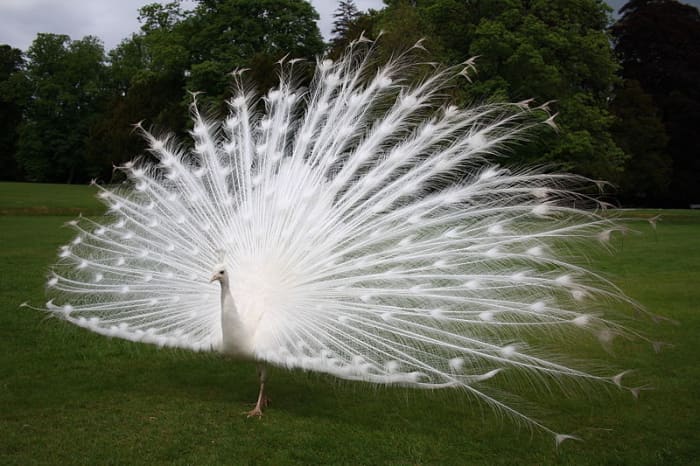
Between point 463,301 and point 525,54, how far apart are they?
20.7 meters

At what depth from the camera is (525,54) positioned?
2372cm

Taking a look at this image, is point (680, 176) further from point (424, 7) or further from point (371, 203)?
point (371, 203)

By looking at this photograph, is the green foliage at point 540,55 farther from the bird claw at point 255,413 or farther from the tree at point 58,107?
the tree at point 58,107

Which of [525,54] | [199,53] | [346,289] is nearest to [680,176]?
[525,54]

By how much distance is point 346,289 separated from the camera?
5289mm

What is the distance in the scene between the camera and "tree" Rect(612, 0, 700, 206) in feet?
128

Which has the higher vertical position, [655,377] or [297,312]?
[297,312]

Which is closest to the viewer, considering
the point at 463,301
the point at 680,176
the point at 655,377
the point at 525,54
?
the point at 463,301

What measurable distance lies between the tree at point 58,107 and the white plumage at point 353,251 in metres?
47.4

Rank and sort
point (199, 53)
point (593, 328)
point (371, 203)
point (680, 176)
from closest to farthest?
1. point (593, 328)
2. point (371, 203)
3. point (199, 53)
4. point (680, 176)

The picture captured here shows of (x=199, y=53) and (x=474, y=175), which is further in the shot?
(x=199, y=53)

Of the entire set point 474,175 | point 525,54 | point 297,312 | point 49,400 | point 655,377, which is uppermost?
point 525,54

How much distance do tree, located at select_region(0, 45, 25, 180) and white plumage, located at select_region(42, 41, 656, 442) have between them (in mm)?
50178

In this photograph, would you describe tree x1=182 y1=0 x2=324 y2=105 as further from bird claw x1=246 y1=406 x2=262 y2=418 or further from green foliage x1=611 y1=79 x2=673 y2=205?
bird claw x1=246 y1=406 x2=262 y2=418
